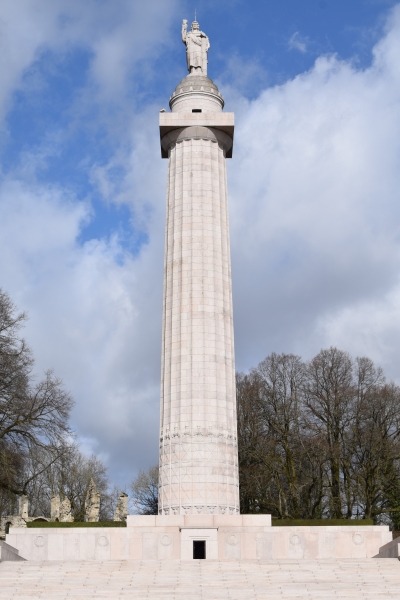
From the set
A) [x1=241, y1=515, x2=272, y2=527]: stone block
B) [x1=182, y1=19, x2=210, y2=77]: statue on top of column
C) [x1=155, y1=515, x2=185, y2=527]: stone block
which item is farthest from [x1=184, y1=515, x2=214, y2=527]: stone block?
[x1=182, y1=19, x2=210, y2=77]: statue on top of column

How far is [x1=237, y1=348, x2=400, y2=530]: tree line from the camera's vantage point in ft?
128

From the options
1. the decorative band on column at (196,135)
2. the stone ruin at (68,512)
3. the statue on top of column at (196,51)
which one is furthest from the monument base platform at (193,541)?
the statue on top of column at (196,51)

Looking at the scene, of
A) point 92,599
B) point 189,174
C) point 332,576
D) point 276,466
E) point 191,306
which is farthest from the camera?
point 276,466

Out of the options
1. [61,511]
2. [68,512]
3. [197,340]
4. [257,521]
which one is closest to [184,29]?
[197,340]

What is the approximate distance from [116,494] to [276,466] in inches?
976

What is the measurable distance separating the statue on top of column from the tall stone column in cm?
132

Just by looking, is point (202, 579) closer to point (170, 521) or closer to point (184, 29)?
point (170, 521)

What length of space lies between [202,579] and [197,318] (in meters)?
12.3

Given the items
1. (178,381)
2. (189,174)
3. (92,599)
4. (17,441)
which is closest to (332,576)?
(92,599)

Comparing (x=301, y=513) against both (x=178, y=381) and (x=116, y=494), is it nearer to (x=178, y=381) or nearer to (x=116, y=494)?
(x=178, y=381)

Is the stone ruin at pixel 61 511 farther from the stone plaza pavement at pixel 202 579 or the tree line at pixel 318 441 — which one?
the stone plaza pavement at pixel 202 579

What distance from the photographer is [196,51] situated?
36844 millimetres

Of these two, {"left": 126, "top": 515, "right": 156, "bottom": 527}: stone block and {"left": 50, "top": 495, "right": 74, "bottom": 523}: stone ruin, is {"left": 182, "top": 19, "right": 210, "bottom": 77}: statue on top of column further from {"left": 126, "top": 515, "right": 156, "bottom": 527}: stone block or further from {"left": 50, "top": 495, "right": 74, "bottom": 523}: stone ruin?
{"left": 50, "top": 495, "right": 74, "bottom": 523}: stone ruin

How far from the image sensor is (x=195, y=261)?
31.8m
